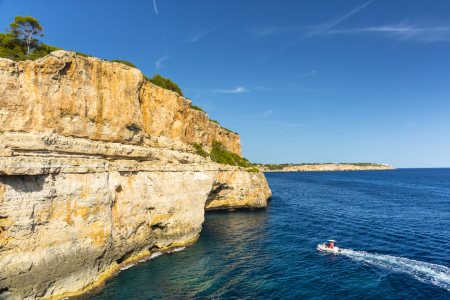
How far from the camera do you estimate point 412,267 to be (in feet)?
75.4

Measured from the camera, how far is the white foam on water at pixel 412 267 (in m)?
20.5

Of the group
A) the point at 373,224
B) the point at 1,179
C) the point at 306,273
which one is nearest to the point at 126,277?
the point at 1,179

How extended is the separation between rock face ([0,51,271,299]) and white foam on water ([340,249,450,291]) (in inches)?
825

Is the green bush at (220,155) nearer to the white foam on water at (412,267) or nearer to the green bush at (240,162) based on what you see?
the green bush at (240,162)

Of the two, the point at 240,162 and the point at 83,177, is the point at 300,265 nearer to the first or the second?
the point at 83,177

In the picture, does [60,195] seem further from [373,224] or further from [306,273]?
[373,224]

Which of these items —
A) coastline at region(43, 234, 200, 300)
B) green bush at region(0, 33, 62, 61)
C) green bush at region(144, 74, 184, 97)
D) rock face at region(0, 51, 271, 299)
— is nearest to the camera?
rock face at region(0, 51, 271, 299)

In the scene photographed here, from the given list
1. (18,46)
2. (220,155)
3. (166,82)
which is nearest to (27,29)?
(18,46)

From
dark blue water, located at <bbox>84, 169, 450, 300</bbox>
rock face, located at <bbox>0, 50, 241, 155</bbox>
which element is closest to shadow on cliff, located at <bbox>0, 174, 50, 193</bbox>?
rock face, located at <bbox>0, 50, 241, 155</bbox>

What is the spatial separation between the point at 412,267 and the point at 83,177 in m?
33.0

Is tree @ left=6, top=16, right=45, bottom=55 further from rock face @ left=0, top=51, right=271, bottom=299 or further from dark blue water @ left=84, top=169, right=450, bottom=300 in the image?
dark blue water @ left=84, top=169, right=450, bottom=300

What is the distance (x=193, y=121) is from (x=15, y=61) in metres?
30.6

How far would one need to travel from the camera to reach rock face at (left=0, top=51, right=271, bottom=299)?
49.3 ft

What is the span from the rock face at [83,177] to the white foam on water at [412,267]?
21.0 m
